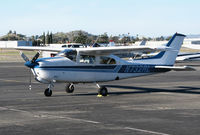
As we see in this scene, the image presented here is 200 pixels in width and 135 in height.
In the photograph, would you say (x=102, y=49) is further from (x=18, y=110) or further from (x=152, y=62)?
(x=18, y=110)

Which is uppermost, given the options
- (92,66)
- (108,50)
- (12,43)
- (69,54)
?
(108,50)

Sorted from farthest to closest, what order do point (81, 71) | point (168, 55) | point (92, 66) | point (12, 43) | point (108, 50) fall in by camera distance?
point (12, 43) → point (168, 55) → point (92, 66) → point (108, 50) → point (81, 71)

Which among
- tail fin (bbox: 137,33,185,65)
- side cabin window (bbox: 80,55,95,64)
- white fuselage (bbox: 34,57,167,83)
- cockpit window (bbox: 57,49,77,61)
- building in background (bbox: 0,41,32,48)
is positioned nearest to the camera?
white fuselage (bbox: 34,57,167,83)

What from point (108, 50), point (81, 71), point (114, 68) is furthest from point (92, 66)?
point (114, 68)

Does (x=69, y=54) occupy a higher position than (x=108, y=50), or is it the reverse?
(x=108, y=50)

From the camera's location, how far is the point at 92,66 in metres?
16.9

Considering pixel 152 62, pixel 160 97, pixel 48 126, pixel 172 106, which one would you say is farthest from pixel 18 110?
pixel 152 62

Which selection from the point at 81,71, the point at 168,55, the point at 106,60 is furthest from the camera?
the point at 168,55

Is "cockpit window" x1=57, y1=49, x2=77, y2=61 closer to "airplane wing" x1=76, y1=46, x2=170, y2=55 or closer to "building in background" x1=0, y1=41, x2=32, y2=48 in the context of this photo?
"airplane wing" x1=76, y1=46, x2=170, y2=55

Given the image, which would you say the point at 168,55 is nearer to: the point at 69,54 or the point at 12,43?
the point at 69,54

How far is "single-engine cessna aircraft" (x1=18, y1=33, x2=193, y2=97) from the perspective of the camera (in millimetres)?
15688

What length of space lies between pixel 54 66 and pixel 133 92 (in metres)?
4.37

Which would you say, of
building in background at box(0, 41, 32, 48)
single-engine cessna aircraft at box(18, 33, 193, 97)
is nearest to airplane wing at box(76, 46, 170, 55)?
single-engine cessna aircraft at box(18, 33, 193, 97)

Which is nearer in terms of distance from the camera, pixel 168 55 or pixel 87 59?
pixel 87 59
